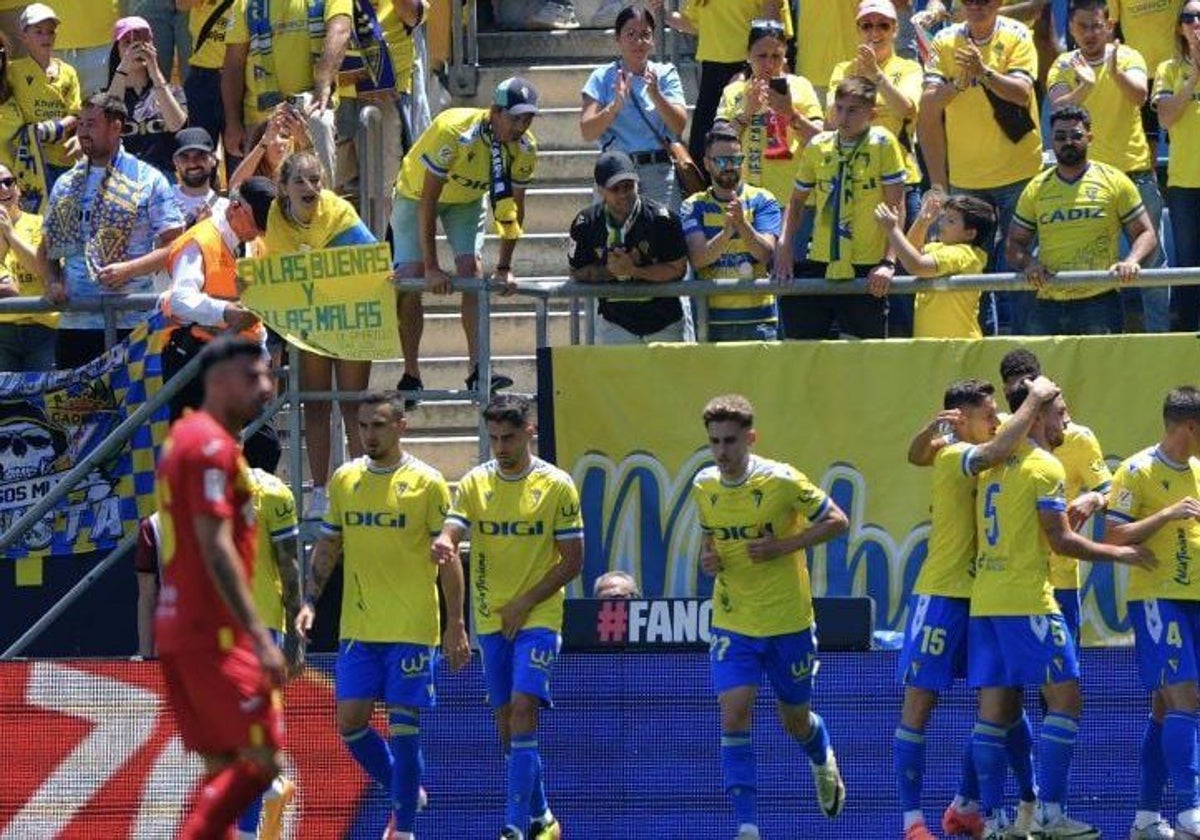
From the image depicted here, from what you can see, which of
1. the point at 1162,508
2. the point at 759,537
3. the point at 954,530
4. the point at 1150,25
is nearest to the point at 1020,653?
the point at 954,530

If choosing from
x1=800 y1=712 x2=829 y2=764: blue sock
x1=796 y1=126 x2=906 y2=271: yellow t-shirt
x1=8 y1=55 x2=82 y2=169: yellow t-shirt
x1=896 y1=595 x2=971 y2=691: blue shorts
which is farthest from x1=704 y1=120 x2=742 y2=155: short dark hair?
Answer: x1=8 y1=55 x2=82 y2=169: yellow t-shirt

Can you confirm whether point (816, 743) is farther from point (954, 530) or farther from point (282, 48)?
point (282, 48)

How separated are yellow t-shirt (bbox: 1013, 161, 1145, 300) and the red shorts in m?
6.36

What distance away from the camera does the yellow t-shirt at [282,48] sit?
1708 centimetres

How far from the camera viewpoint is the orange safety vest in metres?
14.8

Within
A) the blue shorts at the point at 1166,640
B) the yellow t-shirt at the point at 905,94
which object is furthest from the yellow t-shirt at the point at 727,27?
the blue shorts at the point at 1166,640

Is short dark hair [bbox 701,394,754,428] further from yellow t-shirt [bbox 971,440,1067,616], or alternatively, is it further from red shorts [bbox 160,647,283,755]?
red shorts [bbox 160,647,283,755]

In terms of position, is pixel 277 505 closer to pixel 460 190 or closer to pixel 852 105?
pixel 460 190

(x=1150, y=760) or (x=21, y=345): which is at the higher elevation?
(x=21, y=345)

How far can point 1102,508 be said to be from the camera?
13836 mm

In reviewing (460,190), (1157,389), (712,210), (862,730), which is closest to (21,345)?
(460,190)

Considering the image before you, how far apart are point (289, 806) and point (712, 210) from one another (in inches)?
161

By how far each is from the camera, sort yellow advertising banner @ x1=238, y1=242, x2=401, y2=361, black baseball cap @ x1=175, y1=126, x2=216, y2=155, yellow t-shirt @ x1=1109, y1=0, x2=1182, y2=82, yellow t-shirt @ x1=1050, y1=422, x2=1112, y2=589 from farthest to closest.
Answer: yellow t-shirt @ x1=1109, y1=0, x2=1182, y2=82, black baseball cap @ x1=175, y1=126, x2=216, y2=155, yellow advertising banner @ x1=238, y1=242, x2=401, y2=361, yellow t-shirt @ x1=1050, y1=422, x2=1112, y2=589

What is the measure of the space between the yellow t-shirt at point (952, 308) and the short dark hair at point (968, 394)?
1.53 m
